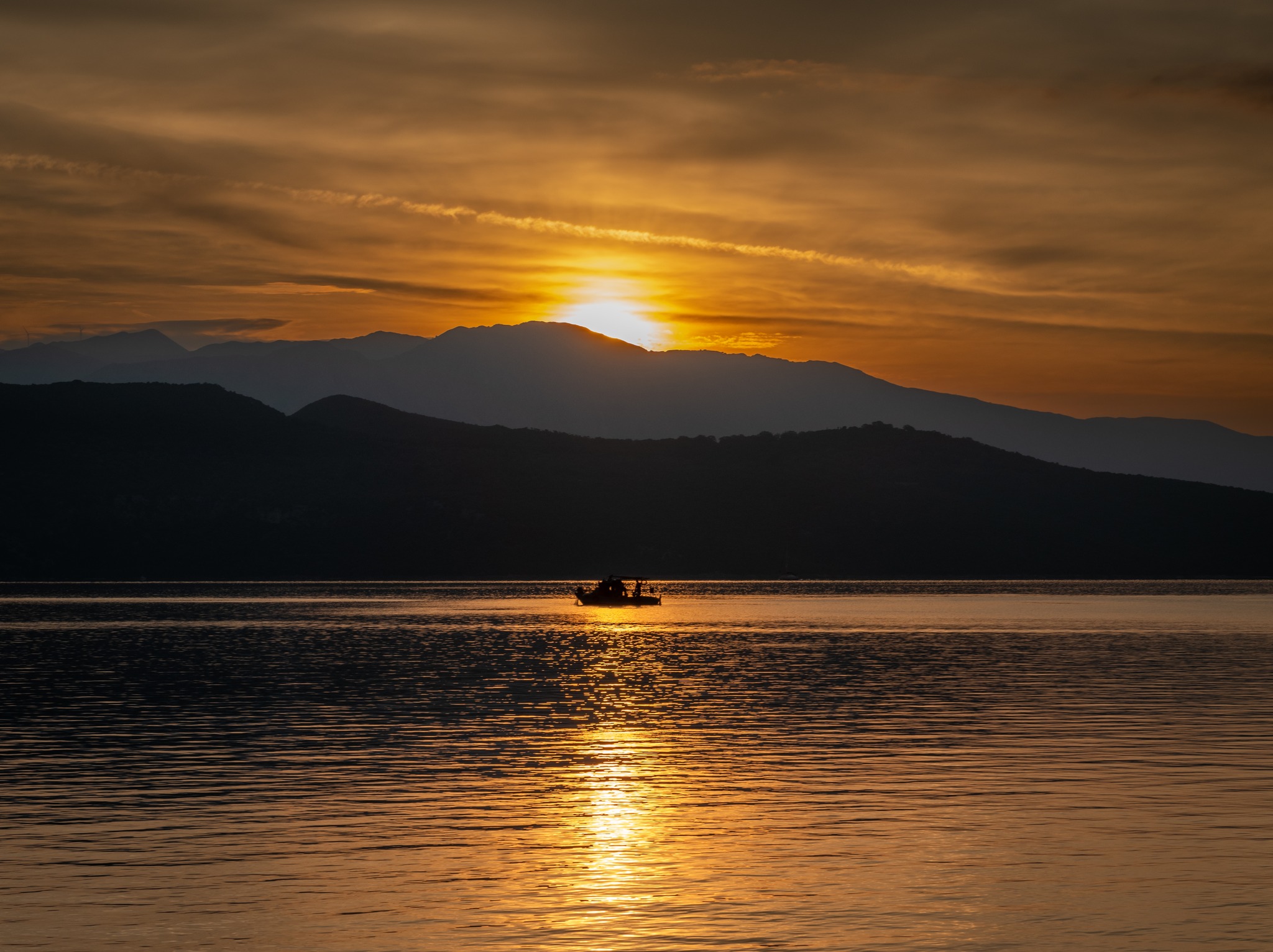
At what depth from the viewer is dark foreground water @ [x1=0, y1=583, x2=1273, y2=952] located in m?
24.4

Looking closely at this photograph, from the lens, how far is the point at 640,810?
35.2m

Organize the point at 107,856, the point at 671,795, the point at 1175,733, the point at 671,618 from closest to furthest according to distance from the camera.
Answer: the point at 107,856
the point at 671,795
the point at 1175,733
the point at 671,618

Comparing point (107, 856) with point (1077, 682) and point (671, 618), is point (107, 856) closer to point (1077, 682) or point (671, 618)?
point (1077, 682)

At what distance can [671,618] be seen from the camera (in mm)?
168125

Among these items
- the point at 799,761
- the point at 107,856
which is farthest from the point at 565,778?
the point at 107,856

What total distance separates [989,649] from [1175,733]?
53.6m

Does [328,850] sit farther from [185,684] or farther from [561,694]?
[185,684]

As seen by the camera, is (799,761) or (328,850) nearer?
(328,850)

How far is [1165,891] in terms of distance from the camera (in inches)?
1044

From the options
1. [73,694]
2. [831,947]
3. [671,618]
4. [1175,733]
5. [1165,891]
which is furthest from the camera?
[671,618]

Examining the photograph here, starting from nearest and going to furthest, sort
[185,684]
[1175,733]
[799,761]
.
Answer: [799,761], [1175,733], [185,684]

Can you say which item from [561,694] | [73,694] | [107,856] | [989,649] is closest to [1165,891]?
[107,856]

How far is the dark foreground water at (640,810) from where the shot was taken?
24422 mm

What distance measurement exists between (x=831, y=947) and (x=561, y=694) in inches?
1872
